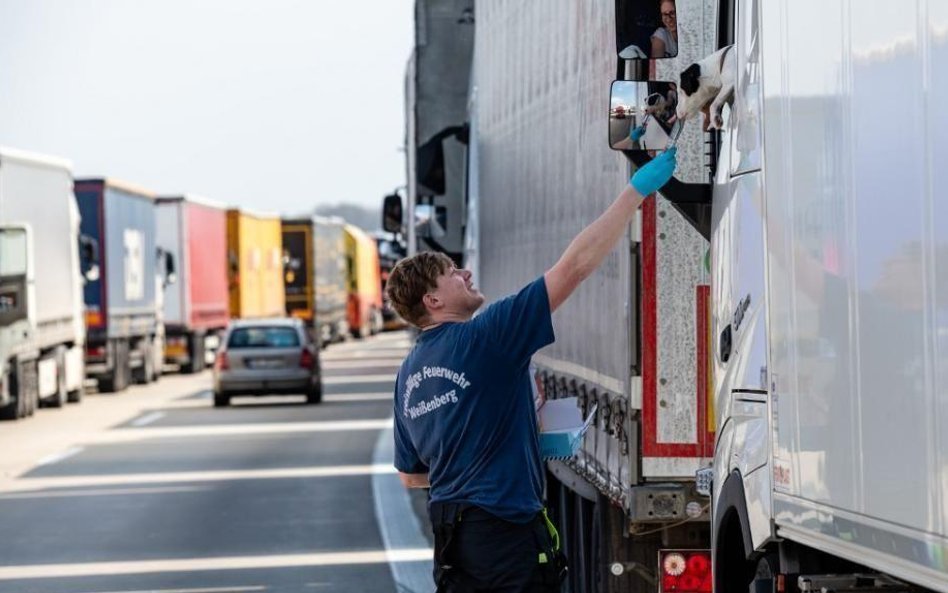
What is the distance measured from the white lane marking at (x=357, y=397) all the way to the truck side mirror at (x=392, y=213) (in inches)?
276

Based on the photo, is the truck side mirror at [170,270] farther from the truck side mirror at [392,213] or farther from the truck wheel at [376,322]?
the truck wheel at [376,322]

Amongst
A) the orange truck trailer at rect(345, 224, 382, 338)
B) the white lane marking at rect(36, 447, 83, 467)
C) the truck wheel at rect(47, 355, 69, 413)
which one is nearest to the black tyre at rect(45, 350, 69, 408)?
the truck wheel at rect(47, 355, 69, 413)

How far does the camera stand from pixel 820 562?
547cm

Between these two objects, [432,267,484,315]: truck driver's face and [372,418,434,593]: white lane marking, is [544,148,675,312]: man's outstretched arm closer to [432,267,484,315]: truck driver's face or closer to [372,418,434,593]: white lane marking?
[432,267,484,315]: truck driver's face

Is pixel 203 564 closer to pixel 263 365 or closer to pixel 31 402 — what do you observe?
pixel 31 402

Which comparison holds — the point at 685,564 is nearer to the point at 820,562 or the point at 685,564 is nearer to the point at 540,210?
the point at 820,562

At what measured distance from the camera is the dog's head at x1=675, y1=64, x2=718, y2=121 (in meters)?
6.99

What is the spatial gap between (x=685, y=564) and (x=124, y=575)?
723 centimetres

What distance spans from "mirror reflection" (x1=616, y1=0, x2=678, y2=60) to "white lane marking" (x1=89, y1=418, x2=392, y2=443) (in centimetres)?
2291

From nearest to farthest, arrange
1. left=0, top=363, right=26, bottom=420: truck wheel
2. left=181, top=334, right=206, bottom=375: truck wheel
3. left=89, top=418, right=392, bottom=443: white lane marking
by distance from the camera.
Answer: left=89, top=418, right=392, bottom=443: white lane marking < left=0, top=363, right=26, bottom=420: truck wheel < left=181, top=334, right=206, bottom=375: truck wheel

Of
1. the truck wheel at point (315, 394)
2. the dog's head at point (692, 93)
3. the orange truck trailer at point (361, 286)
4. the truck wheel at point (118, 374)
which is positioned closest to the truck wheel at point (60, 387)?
the truck wheel at point (315, 394)

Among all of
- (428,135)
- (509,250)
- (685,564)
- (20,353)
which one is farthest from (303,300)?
(685,564)

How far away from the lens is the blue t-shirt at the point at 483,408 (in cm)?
643

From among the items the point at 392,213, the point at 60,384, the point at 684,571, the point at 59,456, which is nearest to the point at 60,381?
the point at 60,384
